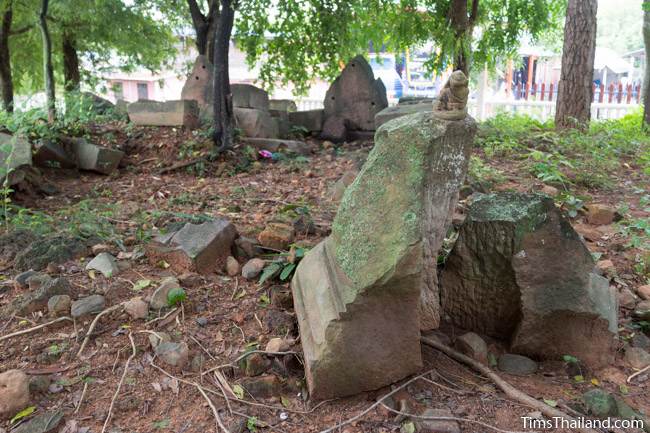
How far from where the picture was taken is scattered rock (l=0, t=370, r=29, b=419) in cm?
189

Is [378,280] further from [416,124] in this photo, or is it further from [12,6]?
[12,6]

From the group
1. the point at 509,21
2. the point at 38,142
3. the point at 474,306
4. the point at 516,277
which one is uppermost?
the point at 509,21

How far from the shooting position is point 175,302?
2525mm

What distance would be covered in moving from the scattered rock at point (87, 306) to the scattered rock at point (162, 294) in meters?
0.22

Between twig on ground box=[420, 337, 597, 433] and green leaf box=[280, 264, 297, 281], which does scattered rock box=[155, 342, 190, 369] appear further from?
twig on ground box=[420, 337, 597, 433]

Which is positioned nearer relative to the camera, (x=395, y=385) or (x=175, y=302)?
(x=395, y=385)

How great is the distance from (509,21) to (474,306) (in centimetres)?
621

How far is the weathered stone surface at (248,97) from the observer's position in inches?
298

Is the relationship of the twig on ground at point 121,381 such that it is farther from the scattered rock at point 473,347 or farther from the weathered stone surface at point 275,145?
the weathered stone surface at point 275,145

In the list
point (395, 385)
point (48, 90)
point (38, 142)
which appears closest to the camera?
point (395, 385)

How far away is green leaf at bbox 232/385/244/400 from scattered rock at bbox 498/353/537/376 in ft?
3.37

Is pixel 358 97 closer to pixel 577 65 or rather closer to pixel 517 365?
pixel 577 65

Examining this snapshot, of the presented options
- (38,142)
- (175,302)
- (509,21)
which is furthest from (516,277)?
(509,21)

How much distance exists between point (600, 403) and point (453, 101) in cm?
119
